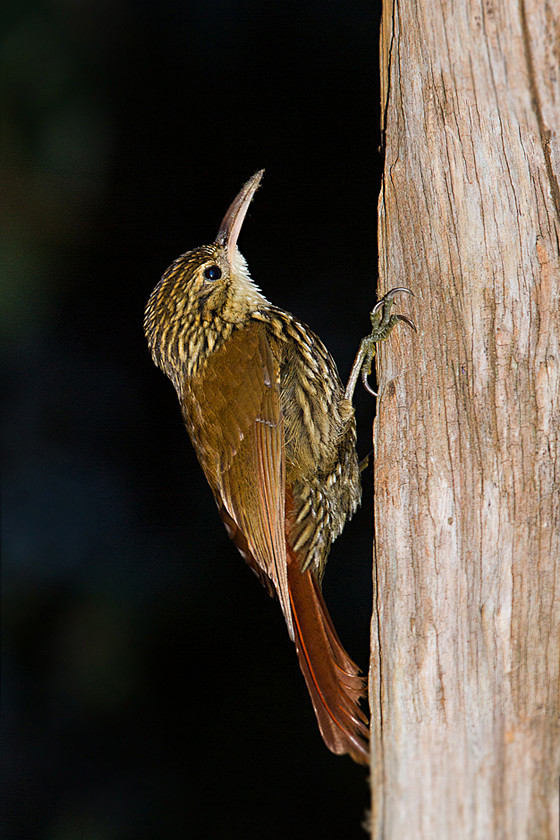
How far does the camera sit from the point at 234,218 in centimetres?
267

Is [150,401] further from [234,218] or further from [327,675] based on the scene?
[327,675]

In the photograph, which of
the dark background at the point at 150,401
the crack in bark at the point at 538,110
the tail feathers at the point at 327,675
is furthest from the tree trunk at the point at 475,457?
the dark background at the point at 150,401

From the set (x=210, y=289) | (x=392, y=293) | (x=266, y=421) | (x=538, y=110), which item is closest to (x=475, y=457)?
(x=392, y=293)

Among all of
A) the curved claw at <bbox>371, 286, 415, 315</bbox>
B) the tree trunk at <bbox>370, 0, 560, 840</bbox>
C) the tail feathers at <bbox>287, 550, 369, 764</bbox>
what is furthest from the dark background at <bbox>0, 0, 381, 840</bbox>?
the tree trunk at <bbox>370, 0, 560, 840</bbox>

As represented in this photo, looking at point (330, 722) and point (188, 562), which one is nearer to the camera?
point (330, 722)

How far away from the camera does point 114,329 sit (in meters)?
3.95

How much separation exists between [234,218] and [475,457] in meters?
1.30

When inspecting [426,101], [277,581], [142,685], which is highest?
[426,101]

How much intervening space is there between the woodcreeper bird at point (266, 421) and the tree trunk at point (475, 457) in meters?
0.41

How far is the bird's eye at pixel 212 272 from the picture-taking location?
2.63m

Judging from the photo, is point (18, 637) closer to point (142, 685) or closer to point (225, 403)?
point (142, 685)

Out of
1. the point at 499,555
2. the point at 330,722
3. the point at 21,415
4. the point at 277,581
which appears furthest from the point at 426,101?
the point at 21,415

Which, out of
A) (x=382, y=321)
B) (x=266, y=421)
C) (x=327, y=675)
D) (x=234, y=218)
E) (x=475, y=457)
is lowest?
(x=327, y=675)

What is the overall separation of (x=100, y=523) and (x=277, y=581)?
1879 millimetres
